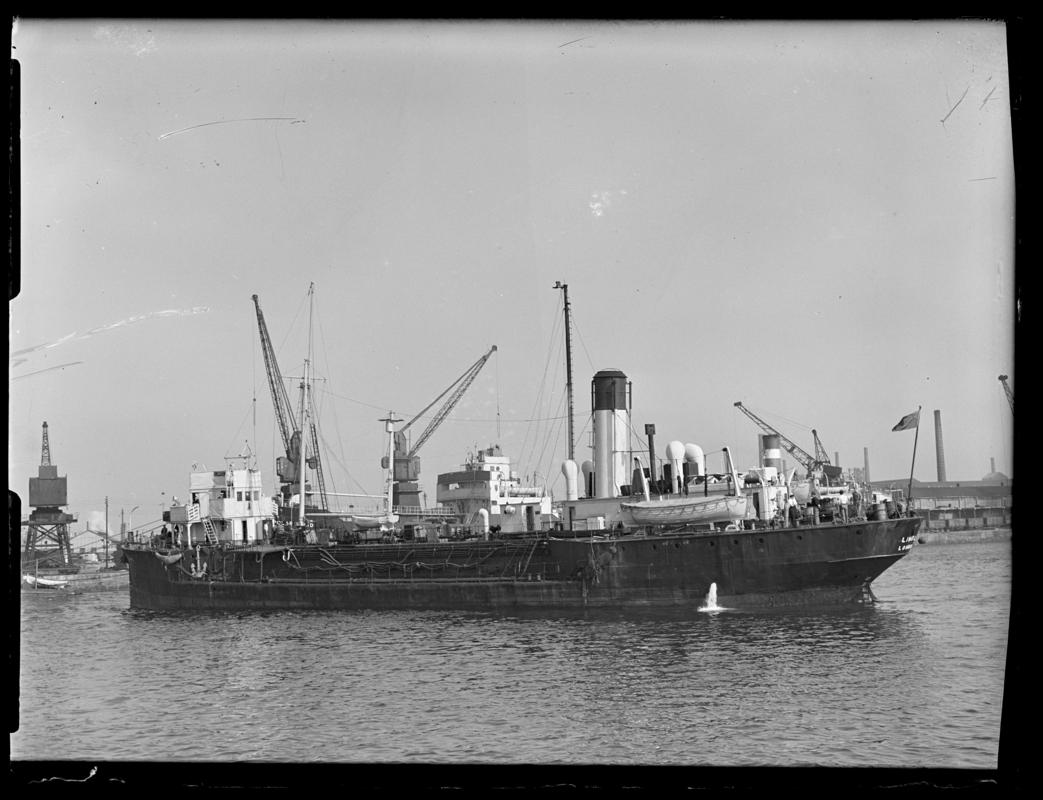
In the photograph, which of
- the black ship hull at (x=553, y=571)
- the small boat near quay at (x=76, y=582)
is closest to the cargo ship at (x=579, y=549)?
the black ship hull at (x=553, y=571)

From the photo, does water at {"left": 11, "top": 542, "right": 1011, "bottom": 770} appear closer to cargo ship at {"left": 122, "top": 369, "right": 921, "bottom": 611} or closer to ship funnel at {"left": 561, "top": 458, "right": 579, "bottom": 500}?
cargo ship at {"left": 122, "top": 369, "right": 921, "bottom": 611}

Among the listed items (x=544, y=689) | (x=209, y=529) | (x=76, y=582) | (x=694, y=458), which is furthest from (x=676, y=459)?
(x=76, y=582)

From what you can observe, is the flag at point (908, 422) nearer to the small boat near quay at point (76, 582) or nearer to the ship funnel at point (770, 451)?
the ship funnel at point (770, 451)

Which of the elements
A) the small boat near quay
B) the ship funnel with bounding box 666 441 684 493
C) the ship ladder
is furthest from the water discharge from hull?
the small boat near quay

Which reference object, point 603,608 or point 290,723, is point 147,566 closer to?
point 603,608

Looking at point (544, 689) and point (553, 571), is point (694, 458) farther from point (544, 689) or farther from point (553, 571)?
point (544, 689)

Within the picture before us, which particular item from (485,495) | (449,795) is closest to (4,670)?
(449,795)
